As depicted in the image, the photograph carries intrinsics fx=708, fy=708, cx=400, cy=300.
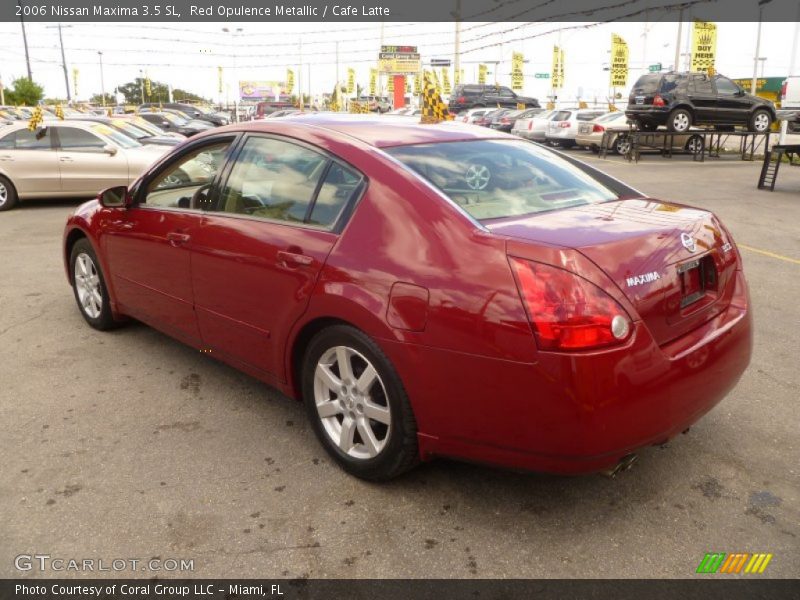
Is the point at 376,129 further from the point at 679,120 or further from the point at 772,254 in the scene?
the point at 679,120

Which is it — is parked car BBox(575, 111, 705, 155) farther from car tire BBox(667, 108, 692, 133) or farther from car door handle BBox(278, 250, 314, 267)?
car door handle BBox(278, 250, 314, 267)

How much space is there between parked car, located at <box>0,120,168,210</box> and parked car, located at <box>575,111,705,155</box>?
17437 millimetres

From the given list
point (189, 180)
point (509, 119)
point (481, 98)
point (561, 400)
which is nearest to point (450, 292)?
point (561, 400)

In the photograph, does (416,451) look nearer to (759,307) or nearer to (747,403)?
(747,403)

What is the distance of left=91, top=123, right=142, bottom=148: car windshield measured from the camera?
13.3 metres

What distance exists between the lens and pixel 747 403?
400cm

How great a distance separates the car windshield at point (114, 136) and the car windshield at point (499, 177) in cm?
1143

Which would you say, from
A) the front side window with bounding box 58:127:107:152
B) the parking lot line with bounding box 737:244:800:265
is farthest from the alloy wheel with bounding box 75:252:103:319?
the front side window with bounding box 58:127:107:152

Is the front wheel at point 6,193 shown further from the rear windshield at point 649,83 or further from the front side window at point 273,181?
the rear windshield at point 649,83

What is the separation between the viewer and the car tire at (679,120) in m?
23.3

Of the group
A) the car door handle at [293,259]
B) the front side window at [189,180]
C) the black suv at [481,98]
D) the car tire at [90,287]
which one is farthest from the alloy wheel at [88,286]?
the black suv at [481,98]
